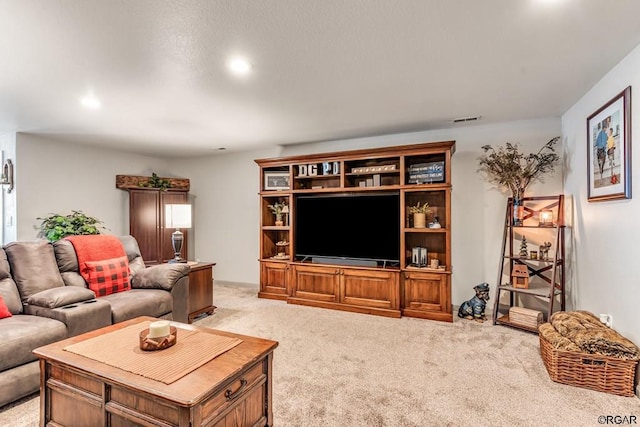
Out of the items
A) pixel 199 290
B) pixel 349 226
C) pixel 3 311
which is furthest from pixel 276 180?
pixel 3 311

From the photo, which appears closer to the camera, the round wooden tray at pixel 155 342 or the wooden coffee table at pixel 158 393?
the wooden coffee table at pixel 158 393

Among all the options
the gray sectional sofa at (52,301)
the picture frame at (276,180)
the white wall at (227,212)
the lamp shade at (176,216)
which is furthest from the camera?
the white wall at (227,212)

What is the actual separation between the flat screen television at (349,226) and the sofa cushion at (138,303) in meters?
1.97

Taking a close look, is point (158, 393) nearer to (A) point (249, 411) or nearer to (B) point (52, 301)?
(A) point (249, 411)

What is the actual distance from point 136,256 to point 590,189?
4847mm

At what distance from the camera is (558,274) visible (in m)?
3.68

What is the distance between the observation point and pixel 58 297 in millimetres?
2562

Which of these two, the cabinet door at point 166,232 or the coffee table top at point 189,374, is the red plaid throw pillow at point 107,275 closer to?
the coffee table top at point 189,374

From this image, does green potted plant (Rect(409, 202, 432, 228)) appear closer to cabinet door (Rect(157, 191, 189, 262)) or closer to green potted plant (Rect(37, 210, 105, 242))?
cabinet door (Rect(157, 191, 189, 262))

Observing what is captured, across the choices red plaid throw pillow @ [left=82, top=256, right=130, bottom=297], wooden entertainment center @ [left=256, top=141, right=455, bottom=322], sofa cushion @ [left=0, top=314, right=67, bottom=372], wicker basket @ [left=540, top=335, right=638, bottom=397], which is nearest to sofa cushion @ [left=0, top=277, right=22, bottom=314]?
sofa cushion @ [left=0, top=314, right=67, bottom=372]

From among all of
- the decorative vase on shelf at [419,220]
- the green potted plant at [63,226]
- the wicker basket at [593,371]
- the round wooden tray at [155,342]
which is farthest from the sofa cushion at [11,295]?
the wicker basket at [593,371]

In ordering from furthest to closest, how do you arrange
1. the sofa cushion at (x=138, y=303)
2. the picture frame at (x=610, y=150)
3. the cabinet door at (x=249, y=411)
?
the sofa cushion at (x=138, y=303)
the picture frame at (x=610, y=150)
the cabinet door at (x=249, y=411)

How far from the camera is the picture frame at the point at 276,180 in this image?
4.98 m

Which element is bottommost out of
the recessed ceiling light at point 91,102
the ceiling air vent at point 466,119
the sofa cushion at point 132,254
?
the sofa cushion at point 132,254
